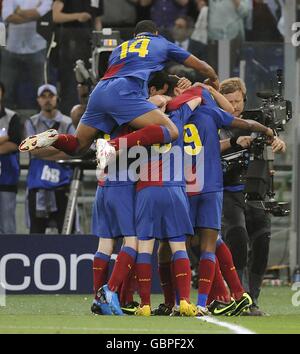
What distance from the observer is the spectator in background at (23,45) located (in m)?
15.7

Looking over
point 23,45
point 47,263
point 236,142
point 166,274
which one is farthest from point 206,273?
point 23,45

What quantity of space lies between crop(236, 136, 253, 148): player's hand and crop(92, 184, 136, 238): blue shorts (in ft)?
3.57

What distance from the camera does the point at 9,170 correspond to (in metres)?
15.2

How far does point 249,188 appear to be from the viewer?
1086cm

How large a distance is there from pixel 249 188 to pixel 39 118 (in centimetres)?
507

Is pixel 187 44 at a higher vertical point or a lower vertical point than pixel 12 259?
higher

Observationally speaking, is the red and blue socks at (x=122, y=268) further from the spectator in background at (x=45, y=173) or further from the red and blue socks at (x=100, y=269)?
the spectator in background at (x=45, y=173)

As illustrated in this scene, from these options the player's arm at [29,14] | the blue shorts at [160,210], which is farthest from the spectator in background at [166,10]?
the blue shorts at [160,210]

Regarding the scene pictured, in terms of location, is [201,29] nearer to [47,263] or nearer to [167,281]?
[47,263]

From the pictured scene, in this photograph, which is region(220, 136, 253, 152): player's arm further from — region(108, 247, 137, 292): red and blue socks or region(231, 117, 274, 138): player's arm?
region(108, 247, 137, 292): red and blue socks

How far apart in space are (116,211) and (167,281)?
2.46 ft

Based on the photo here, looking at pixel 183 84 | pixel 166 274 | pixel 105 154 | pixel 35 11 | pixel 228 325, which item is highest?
pixel 35 11

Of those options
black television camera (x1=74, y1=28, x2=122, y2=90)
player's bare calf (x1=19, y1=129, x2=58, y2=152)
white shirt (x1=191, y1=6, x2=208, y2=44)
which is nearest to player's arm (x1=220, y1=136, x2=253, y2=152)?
player's bare calf (x1=19, y1=129, x2=58, y2=152)
